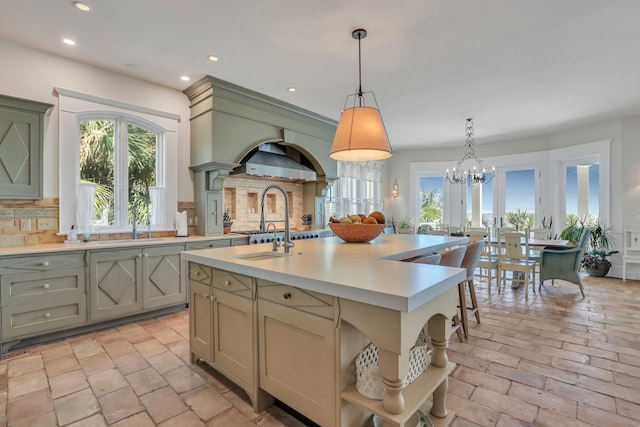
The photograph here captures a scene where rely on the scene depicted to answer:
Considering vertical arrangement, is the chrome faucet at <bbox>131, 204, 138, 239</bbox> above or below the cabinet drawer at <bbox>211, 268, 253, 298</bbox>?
above

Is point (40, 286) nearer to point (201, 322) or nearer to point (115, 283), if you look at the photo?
point (115, 283)

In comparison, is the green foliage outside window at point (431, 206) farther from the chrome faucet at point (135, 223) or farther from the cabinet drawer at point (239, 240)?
the chrome faucet at point (135, 223)

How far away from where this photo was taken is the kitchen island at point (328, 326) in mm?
1271

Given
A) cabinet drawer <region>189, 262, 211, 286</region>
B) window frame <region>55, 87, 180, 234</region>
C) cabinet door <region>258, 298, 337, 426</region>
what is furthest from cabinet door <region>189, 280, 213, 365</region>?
window frame <region>55, 87, 180, 234</region>

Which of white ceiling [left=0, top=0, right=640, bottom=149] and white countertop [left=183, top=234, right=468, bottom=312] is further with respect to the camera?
white ceiling [left=0, top=0, right=640, bottom=149]

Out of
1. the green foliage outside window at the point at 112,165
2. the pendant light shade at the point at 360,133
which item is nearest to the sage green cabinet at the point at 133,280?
the green foliage outside window at the point at 112,165

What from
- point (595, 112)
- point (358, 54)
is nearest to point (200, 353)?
point (358, 54)

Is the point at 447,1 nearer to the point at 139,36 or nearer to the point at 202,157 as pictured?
the point at 139,36

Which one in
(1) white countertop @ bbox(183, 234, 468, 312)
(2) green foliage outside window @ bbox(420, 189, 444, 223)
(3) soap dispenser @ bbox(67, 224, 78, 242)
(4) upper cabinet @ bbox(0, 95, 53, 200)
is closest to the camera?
(1) white countertop @ bbox(183, 234, 468, 312)

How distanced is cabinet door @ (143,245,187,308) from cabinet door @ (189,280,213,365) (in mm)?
1401

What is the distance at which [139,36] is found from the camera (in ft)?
9.76

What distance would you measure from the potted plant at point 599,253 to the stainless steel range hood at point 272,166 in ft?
17.4

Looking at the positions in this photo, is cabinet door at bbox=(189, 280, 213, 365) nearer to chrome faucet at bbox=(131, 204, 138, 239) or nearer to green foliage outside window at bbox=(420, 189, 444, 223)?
chrome faucet at bbox=(131, 204, 138, 239)

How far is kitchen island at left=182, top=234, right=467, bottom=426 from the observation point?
1271 millimetres
